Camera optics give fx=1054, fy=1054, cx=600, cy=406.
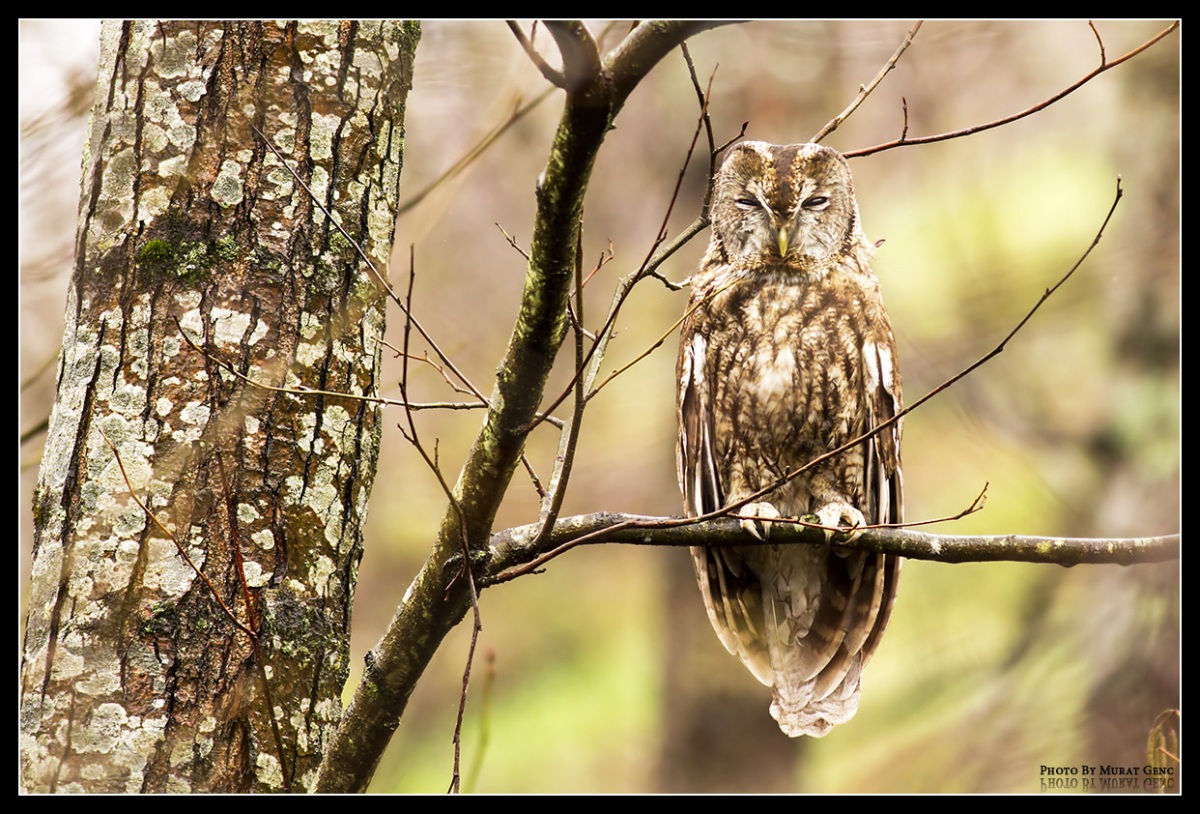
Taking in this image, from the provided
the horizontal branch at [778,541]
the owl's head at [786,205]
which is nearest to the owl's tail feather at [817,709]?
the horizontal branch at [778,541]

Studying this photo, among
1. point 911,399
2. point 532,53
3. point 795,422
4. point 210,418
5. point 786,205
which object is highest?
point 911,399

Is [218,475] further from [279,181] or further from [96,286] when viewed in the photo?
[279,181]

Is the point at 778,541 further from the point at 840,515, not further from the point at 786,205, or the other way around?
the point at 786,205

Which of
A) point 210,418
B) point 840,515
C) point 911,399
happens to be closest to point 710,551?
point 840,515

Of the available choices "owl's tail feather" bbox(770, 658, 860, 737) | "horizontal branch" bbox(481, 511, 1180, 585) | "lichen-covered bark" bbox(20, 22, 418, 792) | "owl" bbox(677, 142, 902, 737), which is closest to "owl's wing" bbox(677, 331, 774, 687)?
"owl" bbox(677, 142, 902, 737)

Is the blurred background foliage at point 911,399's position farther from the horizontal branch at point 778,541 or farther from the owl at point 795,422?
the horizontal branch at point 778,541
